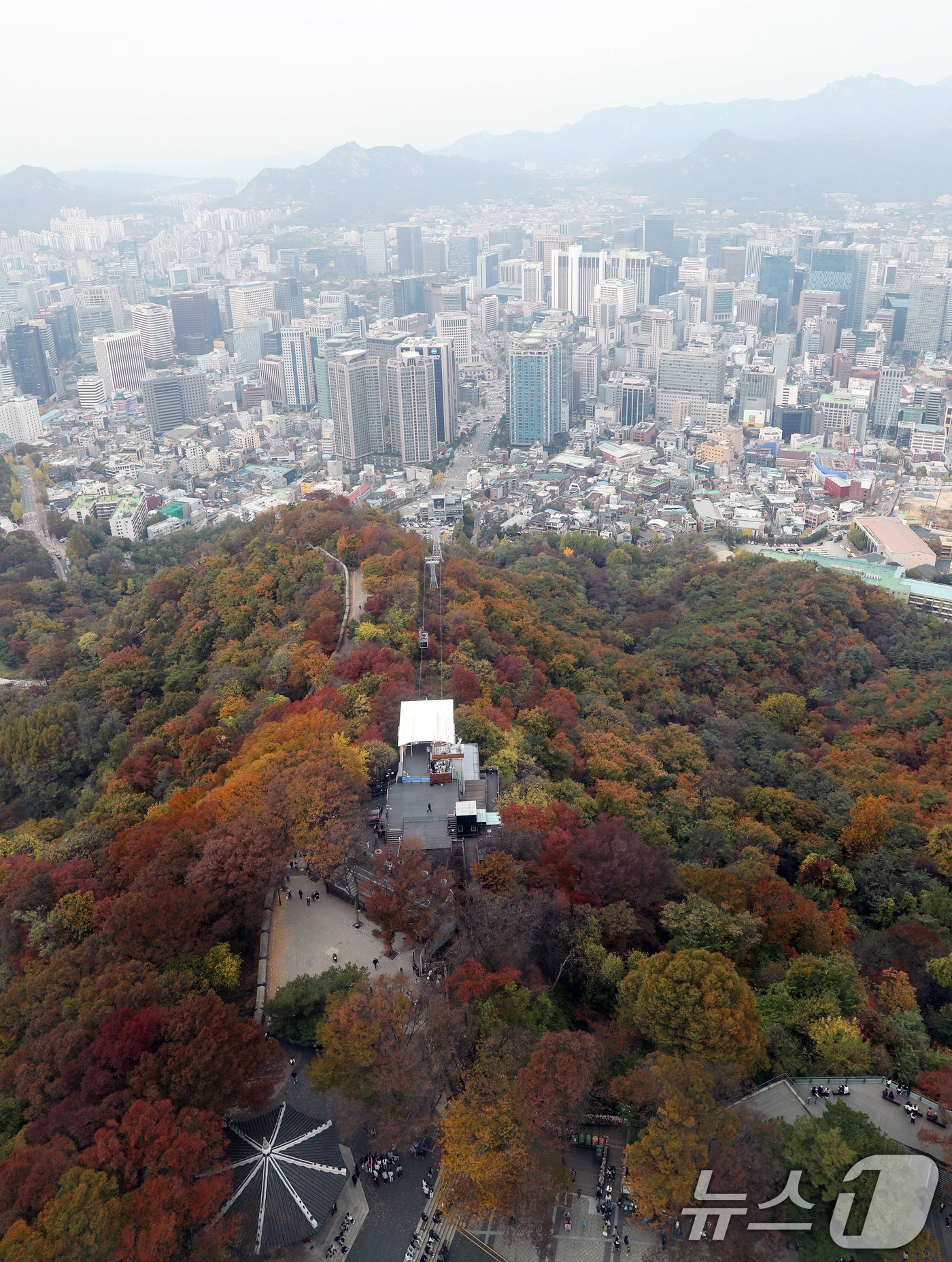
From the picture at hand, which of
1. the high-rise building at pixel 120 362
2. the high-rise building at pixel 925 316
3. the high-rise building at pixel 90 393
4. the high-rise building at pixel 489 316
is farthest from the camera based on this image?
the high-rise building at pixel 489 316

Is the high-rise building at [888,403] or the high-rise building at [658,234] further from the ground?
the high-rise building at [658,234]

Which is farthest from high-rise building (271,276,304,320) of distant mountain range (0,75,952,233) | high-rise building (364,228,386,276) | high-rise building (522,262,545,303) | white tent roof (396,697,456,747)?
white tent roof (396,697,456,747)

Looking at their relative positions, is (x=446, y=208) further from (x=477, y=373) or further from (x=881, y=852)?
(x=881, y=852)

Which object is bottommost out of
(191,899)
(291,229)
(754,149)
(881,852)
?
(881,852)

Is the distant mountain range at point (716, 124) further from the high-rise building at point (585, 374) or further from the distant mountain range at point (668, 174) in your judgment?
the high-rise building at point (585, 374)

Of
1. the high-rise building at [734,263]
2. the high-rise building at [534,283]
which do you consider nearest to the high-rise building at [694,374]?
the high-rise building at [534,283]

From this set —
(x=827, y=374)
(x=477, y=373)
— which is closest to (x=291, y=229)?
(x=477, y=373)

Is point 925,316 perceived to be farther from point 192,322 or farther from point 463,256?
point 192,322
